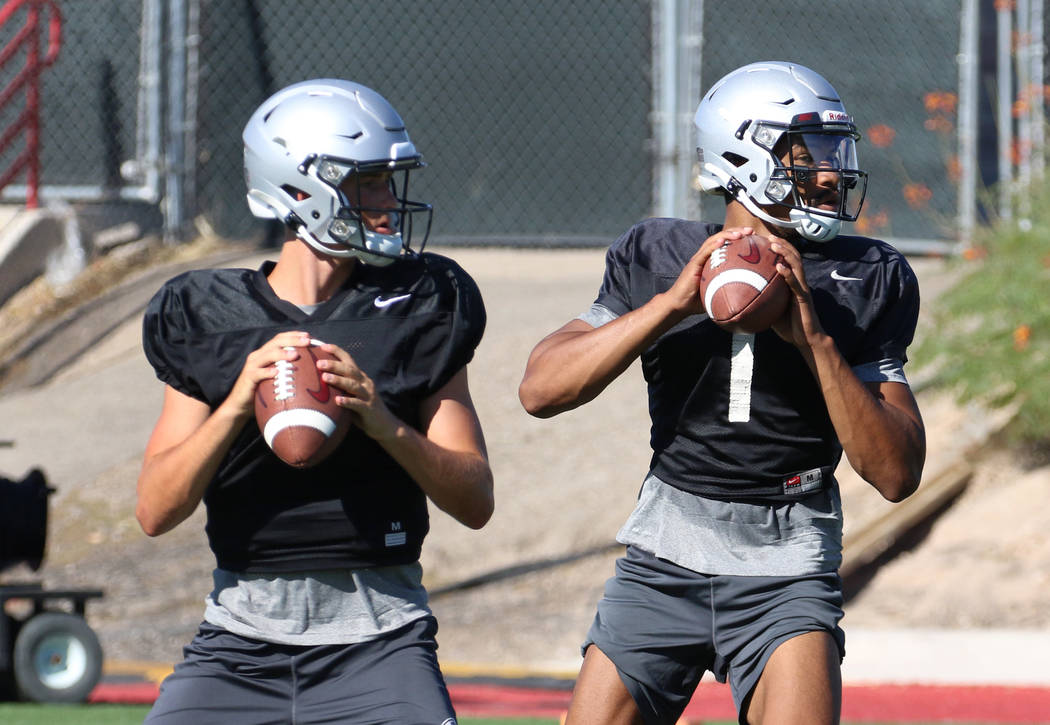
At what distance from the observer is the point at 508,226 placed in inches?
478

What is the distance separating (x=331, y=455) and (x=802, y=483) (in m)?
1.02

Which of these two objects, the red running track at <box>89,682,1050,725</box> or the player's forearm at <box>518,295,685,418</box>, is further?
the red running track at <box>89,682,1050,725</box>

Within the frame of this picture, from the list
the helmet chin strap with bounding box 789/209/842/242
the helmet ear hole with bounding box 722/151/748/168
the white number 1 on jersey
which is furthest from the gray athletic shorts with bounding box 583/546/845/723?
the helmet ear hole with bounding box 722/151/748/168

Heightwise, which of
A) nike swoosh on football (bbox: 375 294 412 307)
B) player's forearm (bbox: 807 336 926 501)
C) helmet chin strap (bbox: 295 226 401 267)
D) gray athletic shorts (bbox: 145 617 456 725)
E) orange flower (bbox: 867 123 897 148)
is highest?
helmet chin strap (bbox: 295 226 401 267)

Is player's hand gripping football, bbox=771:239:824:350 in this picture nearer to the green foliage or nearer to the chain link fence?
the green foliage

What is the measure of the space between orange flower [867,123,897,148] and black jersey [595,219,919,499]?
312 inches

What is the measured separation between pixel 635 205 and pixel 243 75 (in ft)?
9.98

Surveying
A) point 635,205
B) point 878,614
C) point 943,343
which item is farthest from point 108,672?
point 635,205

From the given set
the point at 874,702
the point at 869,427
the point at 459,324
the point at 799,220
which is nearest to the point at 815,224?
the point at 799,220

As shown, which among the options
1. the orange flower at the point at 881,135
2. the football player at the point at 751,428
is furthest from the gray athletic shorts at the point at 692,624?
the orange flower at the point at 881,135

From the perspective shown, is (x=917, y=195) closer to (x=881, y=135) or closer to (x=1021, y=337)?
(x=881, y=135)

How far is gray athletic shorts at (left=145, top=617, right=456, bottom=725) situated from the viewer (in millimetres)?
3070

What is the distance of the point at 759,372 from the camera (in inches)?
137

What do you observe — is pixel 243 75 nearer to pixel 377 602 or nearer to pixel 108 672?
pixel 108 672
